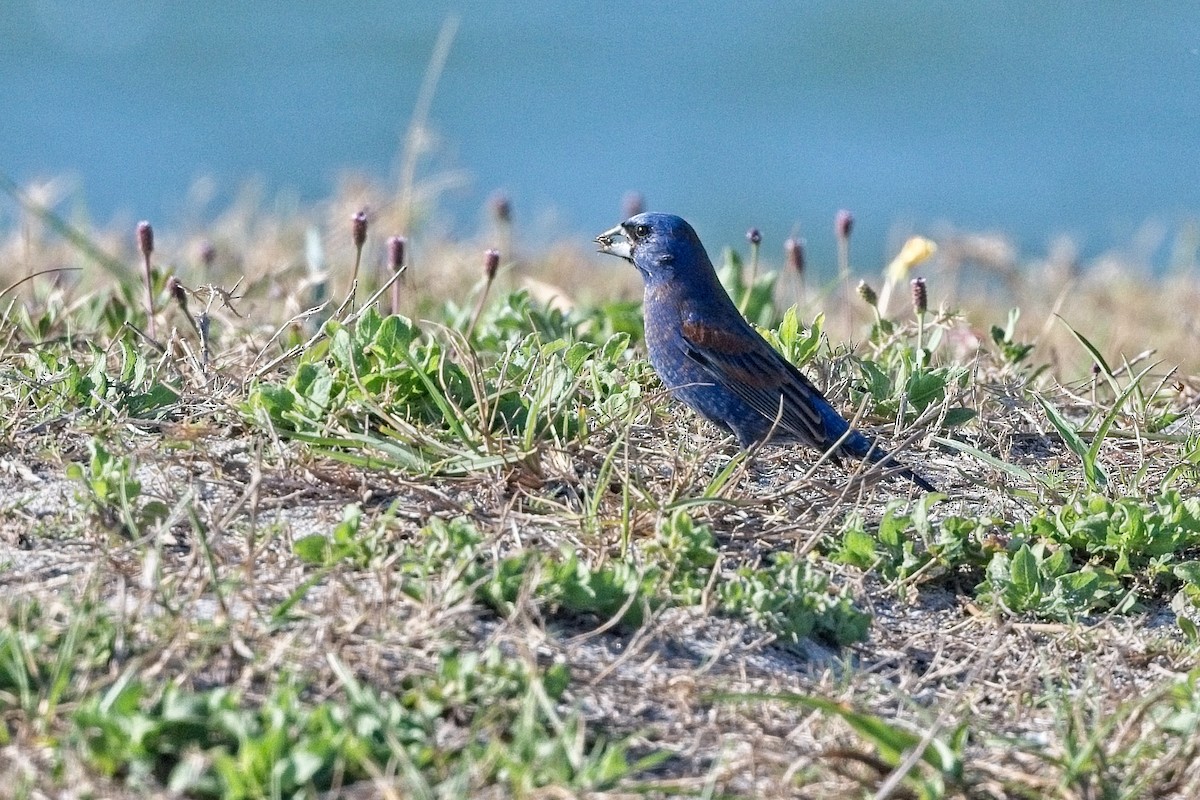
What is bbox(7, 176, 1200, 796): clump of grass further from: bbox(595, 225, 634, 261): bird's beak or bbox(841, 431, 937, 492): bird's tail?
bbox(595, 225, 634, 261): bird's beak

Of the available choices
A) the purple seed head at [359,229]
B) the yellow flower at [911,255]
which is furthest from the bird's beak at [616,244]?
the yellow flower at [911,255]

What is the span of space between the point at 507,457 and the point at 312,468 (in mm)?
382

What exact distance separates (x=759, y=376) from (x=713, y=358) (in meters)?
0.13

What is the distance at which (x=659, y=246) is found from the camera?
13.9 feet

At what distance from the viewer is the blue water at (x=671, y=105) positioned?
1581 cm

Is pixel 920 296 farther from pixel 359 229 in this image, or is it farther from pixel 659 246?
pixel 359 229

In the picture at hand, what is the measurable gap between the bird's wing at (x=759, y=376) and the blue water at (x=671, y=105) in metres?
9.21

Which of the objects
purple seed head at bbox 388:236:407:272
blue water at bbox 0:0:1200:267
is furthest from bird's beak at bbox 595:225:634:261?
blue water at bbox 0:0:1200:267

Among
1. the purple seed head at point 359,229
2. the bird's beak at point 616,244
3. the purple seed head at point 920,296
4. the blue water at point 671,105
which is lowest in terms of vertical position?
the blue water at point 671,105

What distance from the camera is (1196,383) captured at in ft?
14.4

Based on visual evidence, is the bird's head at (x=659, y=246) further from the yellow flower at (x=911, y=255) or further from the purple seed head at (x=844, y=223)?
the yellow flower at (x=911, y=255)

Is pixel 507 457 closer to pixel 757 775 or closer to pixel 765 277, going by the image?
pixel 757 775

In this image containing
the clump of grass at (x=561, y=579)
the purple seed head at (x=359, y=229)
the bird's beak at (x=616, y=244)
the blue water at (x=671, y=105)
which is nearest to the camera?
the clump of grass at (x=561, y=579)

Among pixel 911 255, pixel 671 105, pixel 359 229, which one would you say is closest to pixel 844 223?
pixel 911 255
